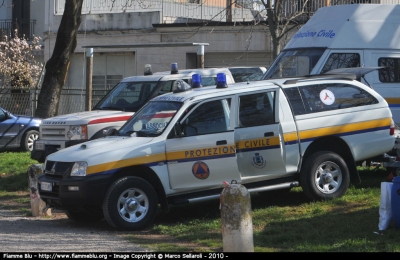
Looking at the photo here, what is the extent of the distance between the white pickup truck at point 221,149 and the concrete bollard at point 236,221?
7.03 ft

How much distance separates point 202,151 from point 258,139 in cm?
91

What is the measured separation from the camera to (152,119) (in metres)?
10.2

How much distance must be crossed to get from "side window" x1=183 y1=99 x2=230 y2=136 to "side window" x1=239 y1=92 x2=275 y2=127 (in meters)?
0.24

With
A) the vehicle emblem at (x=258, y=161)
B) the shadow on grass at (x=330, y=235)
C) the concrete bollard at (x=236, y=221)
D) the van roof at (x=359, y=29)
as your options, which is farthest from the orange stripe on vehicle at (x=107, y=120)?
the concrete bollard at (x=236, y=221)

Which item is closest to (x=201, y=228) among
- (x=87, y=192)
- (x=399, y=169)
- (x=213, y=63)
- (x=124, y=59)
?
(x=87, y=192)

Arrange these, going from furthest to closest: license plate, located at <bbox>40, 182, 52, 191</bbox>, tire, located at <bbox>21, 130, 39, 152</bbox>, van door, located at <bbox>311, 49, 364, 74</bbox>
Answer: tire, located at <bbox>21, 130, 39, 152</bbox>, van door, located at <bbox>311, 49, 364, 74</bbox>, license plate, located at <bbox>40, 182, 52, 191</bbox>

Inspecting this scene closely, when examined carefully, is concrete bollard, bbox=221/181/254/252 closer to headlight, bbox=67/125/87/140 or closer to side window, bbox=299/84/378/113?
side window, bbox=299/84/378/113

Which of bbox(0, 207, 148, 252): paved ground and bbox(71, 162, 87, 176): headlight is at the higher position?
bbox(71, 162, 87, 176): headlight

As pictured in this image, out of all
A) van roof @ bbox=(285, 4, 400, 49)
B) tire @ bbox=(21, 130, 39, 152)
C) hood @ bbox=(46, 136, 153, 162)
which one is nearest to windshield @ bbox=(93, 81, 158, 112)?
van roof @ bbox=(285, 4, 400, 49)

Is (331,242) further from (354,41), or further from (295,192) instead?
(354,41)

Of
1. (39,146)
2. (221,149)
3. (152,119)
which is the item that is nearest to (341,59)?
(221,149)

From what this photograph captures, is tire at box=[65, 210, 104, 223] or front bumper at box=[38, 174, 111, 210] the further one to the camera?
tire at box=[65, 210, 104, 223]

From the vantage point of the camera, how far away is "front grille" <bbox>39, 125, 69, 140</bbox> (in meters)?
13.0

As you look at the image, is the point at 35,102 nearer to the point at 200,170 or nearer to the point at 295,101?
the point at 295,101
